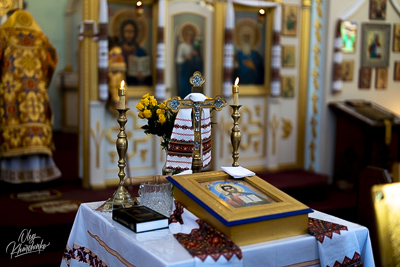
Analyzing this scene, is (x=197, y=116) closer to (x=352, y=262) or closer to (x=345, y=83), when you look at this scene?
(x=352, y=262)

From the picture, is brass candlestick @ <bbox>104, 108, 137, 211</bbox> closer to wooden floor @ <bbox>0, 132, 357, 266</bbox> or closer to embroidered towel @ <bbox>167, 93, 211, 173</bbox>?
embroidered towel @ <bbox>167, 93, 211, 173</bbox>

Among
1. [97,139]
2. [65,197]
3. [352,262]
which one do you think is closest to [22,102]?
[97,139]

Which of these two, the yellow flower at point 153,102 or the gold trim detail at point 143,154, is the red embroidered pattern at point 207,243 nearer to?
the yellow flower at point 153,102

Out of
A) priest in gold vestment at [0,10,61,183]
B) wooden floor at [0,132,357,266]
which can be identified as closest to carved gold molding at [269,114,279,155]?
wooden floor at [0,132,357,266]

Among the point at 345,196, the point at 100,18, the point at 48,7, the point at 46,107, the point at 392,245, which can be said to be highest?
the point at 48,7

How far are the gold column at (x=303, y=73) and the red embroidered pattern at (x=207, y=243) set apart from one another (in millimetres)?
5533

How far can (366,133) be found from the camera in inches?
278

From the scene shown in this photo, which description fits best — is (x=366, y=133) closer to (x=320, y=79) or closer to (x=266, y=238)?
(x=320, y=79)

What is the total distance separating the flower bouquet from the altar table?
59 centimetres

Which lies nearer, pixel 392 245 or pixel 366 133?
pixel 392 245

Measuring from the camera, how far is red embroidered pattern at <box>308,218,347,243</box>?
2.44 meters

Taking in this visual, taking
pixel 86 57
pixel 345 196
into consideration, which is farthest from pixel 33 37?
pixel 345 196

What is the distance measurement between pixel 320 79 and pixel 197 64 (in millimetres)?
1863

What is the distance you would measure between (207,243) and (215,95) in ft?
16.6
